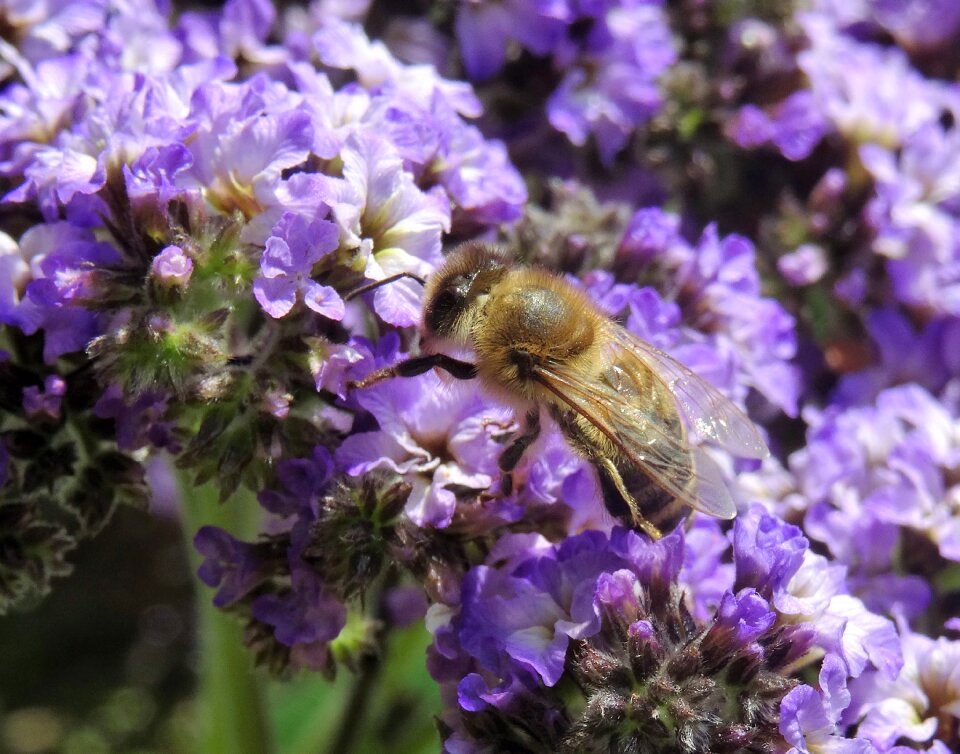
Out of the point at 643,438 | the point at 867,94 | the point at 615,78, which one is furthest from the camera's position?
the point at 867,94

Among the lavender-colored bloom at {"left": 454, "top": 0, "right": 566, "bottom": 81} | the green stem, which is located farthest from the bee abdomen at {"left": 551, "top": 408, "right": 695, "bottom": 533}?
the lavender-colored bloom at {"left": 454, "top": 0, "right": 566, "bottom": 81}

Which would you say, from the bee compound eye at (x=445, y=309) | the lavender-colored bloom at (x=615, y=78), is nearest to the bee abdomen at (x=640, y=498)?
the bee compound eye at (x=445, y=309)

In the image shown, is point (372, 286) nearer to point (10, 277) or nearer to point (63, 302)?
point (63, 302)

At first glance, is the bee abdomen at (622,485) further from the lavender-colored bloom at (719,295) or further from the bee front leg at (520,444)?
the lavender-colored bloom at (719,295)

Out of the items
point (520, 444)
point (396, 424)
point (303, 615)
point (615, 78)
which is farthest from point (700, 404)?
point (615, 78)

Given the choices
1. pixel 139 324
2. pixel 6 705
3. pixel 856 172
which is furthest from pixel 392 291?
pixel 6 705

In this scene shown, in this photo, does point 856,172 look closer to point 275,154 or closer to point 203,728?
point 275,154

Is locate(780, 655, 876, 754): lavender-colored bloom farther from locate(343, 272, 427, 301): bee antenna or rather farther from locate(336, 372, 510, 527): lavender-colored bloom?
locate(343, 272, 427, 301): bee antenna
